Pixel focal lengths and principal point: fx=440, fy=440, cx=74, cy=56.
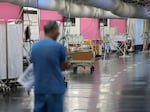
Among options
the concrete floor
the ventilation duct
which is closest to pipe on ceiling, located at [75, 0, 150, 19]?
the ventilation duct

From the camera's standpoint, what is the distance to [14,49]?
14.0 metres

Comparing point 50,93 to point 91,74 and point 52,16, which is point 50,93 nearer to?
point 91,74

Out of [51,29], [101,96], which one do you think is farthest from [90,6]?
[51,29]

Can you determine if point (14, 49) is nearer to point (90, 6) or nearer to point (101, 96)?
point (101, 96)

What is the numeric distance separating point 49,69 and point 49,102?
1.56 feet

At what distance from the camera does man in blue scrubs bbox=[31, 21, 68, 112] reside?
6262mm

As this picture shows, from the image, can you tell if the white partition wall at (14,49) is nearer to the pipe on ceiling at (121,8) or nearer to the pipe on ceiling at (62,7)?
the pipe on ceiling at (62,7)

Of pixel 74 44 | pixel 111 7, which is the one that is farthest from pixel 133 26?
pixel 111 7

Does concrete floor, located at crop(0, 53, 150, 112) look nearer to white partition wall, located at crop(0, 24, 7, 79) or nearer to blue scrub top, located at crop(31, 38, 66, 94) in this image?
white partition wall, located at crop(0, 24, 7, 79)

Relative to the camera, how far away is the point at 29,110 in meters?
10.5

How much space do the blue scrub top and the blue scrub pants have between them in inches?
2.6

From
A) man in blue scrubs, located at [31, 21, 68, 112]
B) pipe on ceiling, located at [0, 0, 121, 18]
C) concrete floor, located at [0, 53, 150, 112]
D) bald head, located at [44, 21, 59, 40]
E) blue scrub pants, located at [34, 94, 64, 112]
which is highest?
pipe on ceiling, located at [0, 0, 121, 18]

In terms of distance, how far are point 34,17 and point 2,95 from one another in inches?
562

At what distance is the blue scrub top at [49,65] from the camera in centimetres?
624
